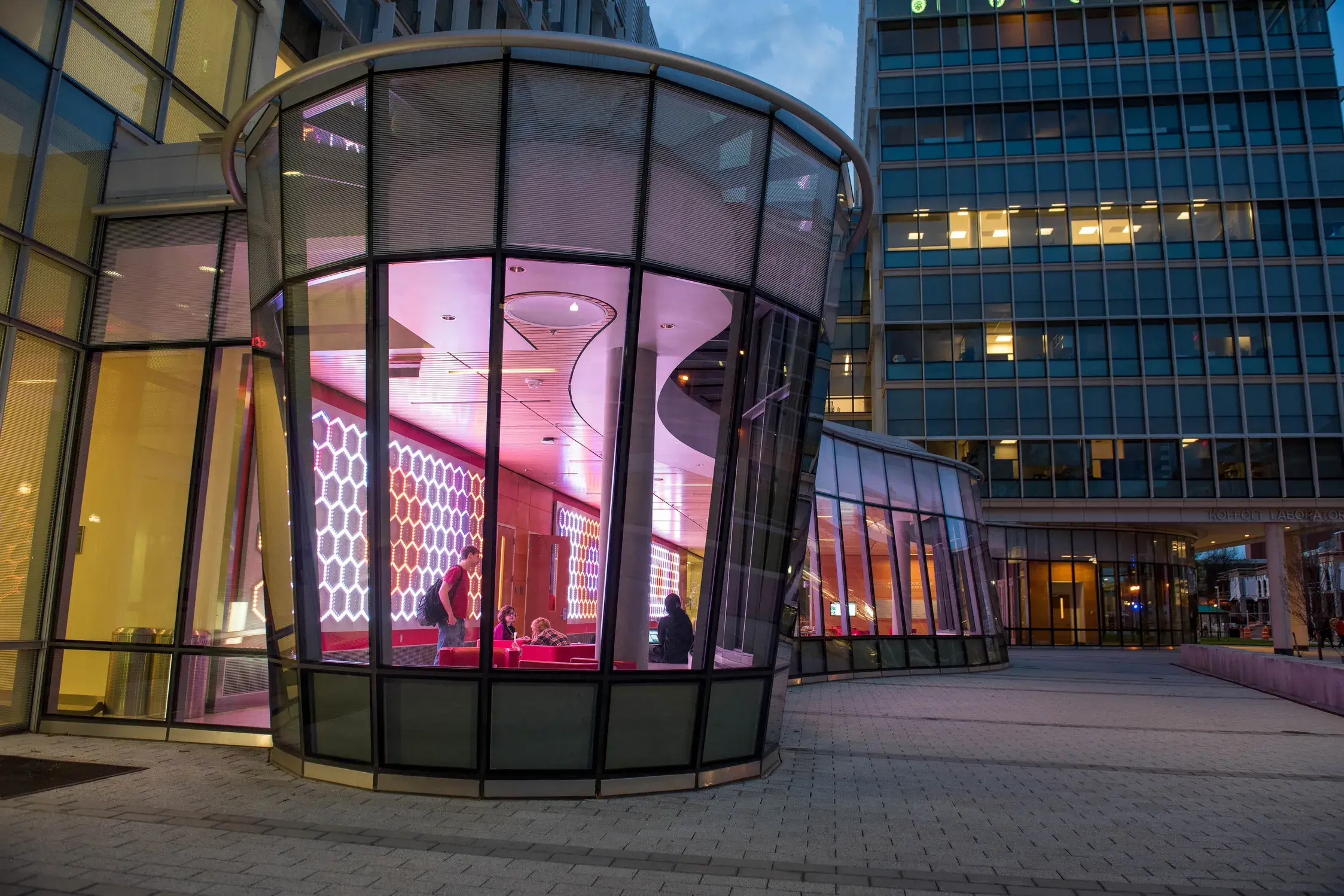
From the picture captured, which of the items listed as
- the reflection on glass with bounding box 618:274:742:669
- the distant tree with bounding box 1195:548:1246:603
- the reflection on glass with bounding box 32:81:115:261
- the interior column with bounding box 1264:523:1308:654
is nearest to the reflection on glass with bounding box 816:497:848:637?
the reflection on glass with bounding box 618:274:742:669

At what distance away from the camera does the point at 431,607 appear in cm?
747

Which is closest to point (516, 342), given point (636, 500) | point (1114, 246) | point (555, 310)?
point (555, 310)

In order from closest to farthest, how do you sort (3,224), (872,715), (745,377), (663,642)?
(663,642) < (745,377) < (3,224) < (872,715)

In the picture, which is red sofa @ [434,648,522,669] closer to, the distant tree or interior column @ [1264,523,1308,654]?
interior column @ [1264,523,1308,654]

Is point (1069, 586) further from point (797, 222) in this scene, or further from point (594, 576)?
point (594, 576)

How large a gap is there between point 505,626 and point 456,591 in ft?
2.00

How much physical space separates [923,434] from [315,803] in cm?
3333

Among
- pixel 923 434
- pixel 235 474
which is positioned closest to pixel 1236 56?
pixel 923 434

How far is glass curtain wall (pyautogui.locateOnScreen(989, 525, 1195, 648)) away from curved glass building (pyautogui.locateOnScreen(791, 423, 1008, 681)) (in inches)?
522

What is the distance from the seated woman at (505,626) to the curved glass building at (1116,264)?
30.9 meters

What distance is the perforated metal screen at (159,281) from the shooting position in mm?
10562

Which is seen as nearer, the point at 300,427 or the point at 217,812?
the point at 217,812

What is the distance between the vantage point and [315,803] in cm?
691

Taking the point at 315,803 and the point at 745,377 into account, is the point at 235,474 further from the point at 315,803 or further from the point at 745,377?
the point at 745,377
